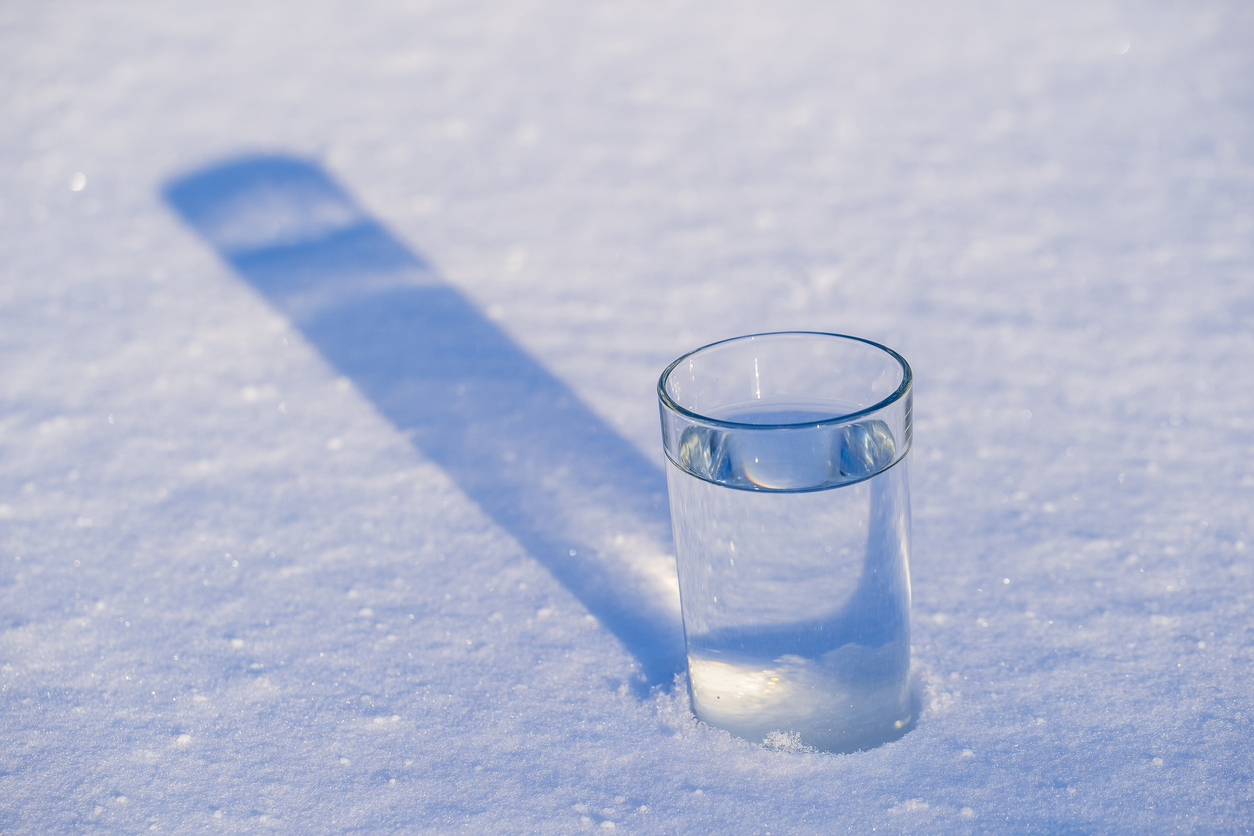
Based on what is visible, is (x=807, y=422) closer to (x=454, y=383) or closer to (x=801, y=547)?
(x=801, y=547)

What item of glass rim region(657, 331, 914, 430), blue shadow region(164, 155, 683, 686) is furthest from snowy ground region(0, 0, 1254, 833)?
glass rim region(657, 331, 914, 430)

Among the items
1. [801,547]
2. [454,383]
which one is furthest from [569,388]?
[801,547]

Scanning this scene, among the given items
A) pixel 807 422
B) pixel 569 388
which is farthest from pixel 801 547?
pixel 569 388

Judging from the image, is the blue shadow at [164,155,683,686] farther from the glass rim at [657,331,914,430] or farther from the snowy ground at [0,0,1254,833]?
the glass rim at [657,331,914,430]

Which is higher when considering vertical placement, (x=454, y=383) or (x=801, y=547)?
(x=801, y=547)

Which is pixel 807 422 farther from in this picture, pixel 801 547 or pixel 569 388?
pixel 569 388

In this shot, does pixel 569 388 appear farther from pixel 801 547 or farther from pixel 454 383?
pixel 801 547

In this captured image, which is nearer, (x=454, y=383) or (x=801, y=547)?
(x=801, y=547)

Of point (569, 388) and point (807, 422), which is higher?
point (807, 422)
